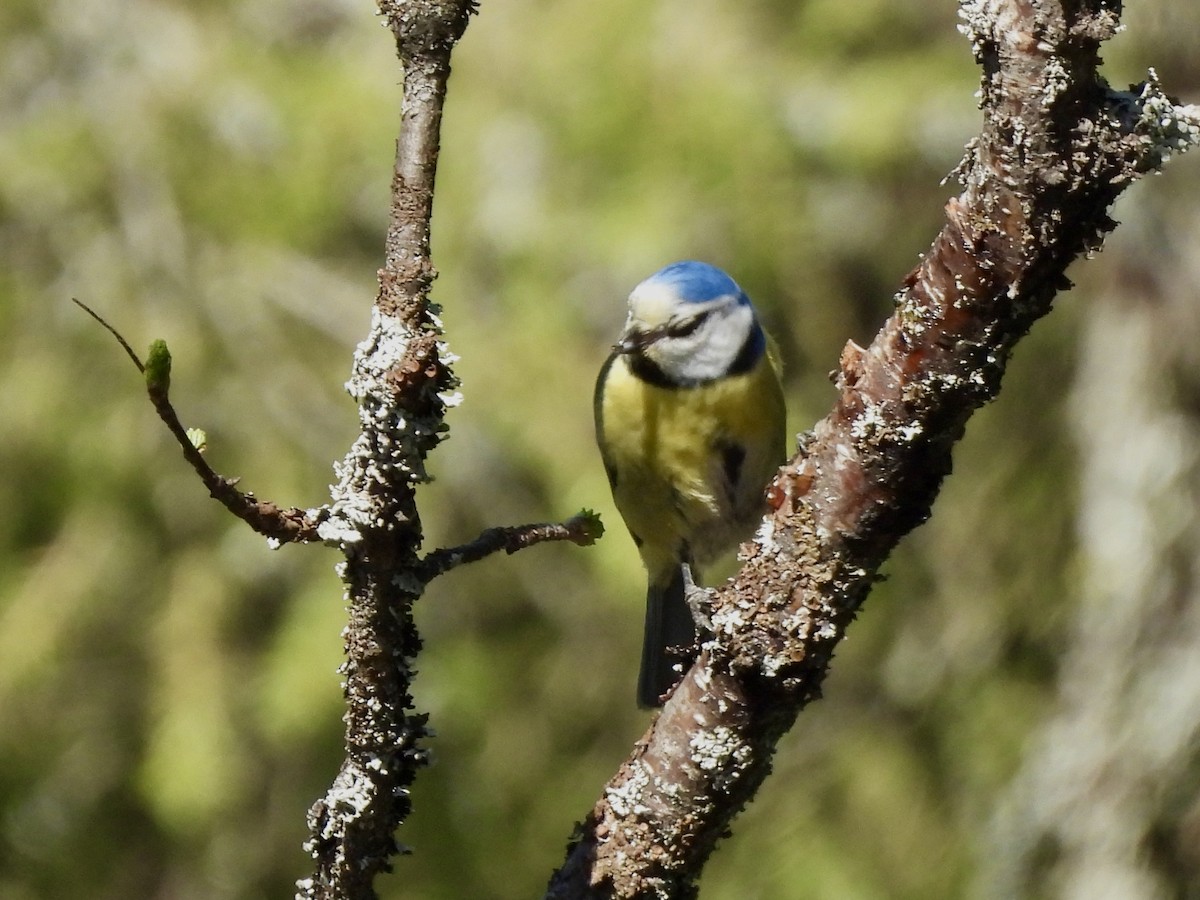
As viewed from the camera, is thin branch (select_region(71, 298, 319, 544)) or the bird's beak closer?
thin branch (select_region(71, 298, 319, 544))

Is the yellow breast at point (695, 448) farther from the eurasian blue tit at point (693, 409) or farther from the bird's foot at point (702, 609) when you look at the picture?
the bird's foot at point (702, 609)

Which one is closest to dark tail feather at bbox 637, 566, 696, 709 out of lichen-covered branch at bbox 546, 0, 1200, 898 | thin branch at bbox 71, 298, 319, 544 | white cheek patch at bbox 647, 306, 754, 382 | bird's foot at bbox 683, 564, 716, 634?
bird's foot at bbox 683, 564, 716, 634

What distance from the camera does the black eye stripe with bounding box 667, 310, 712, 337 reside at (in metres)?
2.18

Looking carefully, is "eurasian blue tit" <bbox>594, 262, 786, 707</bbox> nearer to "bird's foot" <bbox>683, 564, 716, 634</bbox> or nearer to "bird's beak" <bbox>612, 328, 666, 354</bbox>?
"bird's beak" <bbox>612, 328, 666, 354</bbox>

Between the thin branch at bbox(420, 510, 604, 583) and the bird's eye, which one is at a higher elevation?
the bird's eye

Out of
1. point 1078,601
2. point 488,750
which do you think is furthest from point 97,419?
point 1078,601

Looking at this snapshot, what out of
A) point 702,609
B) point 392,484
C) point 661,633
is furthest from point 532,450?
point 392,484

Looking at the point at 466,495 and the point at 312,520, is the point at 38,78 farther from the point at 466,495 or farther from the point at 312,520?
the point at 312,520

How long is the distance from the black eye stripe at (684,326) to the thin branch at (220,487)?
1.18m

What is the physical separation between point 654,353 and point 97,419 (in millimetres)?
1043

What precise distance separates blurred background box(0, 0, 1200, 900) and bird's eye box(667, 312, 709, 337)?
11.5 inches

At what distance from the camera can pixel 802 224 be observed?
8.68 feet

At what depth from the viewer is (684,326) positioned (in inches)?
85.9

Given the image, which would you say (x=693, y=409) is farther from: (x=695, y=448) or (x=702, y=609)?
(x=702, y=609)
